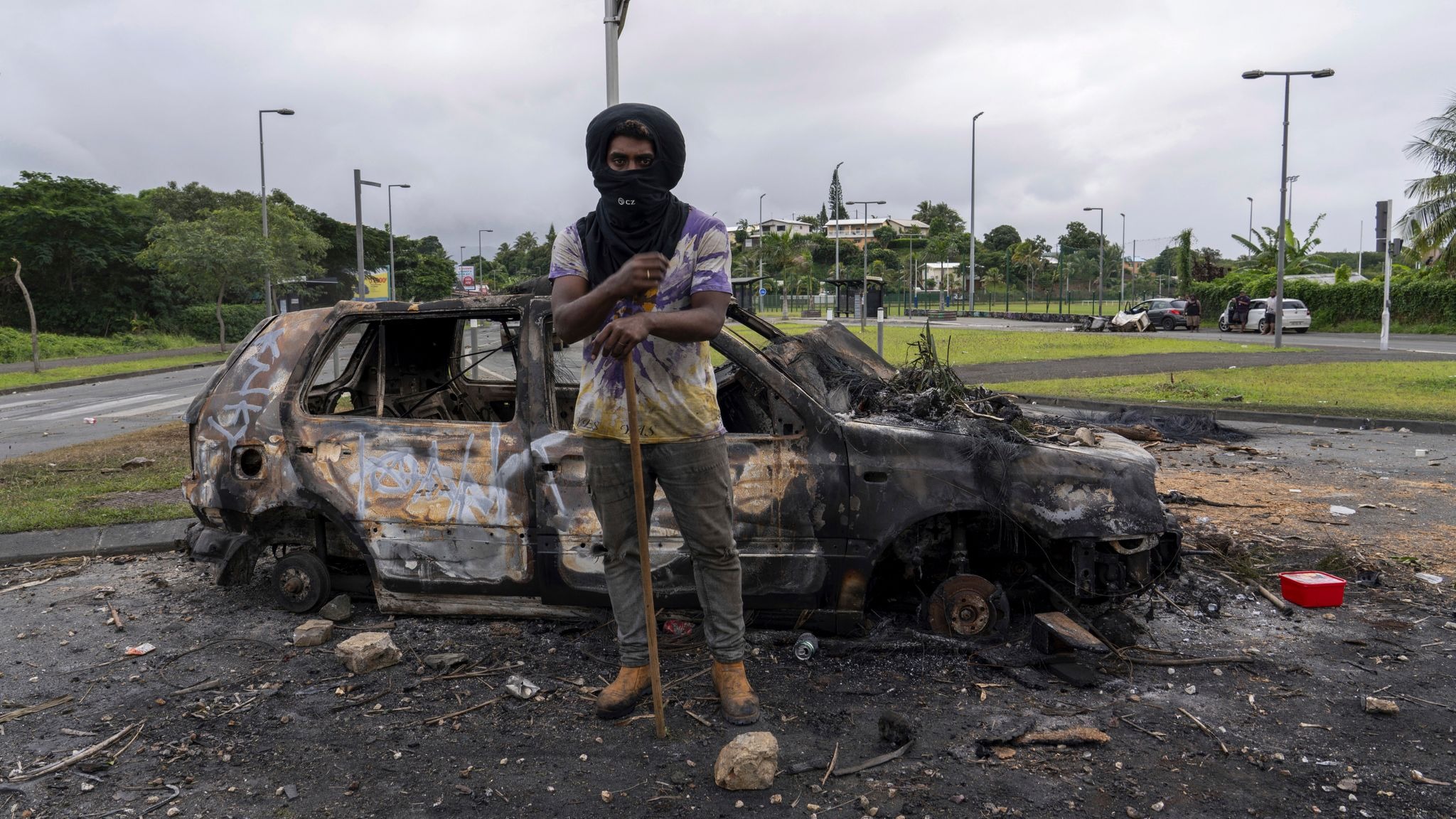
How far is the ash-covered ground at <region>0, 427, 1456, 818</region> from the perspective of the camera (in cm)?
286

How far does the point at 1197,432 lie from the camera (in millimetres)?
9617

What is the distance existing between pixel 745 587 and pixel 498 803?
1419 millimetres

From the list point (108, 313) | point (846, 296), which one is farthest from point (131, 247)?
point (846, 296)

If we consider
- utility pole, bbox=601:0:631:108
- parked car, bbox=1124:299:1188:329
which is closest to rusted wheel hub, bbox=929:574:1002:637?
utility pole, bbox=601:0:631:108

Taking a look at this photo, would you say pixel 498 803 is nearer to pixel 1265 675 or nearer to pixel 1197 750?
pixel 1197 750

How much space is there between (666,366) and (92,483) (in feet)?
21.8

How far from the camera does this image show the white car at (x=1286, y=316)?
33219 millimetres

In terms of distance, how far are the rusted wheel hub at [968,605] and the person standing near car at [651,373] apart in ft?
3.41

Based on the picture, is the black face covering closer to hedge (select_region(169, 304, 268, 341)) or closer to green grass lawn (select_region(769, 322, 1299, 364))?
green grass lawn (select_region(769, 322, 1299, 364))

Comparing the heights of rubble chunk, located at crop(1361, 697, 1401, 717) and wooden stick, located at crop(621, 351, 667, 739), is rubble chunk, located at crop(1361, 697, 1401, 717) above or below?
below

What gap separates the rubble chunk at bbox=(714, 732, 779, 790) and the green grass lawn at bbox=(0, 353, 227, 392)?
66.0 feet

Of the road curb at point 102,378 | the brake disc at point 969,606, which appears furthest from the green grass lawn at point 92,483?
the road curb at point 102,378

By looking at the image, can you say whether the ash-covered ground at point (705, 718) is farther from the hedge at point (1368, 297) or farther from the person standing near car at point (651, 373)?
the hedge at point (1368, 297)

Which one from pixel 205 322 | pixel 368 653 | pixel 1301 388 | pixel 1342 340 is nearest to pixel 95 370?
pixel 205 322
